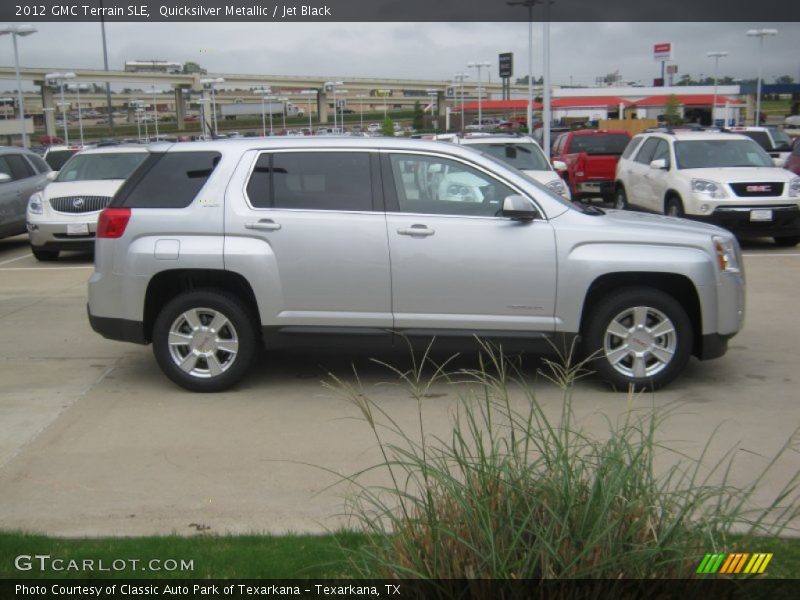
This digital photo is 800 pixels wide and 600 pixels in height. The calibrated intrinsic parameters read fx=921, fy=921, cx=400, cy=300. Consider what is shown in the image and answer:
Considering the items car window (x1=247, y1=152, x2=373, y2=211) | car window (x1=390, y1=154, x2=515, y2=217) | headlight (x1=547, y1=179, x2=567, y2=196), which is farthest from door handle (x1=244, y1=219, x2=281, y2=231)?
headlight (x1=547, y1=179, x2=567, y2=196)

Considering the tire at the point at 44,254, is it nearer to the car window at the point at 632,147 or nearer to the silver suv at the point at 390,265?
the silver suv at the point at 390,265

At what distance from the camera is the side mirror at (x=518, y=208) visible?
667 cm

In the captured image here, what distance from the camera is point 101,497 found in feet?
16.7

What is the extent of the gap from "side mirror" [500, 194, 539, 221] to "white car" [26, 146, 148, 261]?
8735 mm

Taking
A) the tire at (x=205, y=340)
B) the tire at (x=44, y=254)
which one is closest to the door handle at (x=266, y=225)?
the tire at (x=205, y=340)

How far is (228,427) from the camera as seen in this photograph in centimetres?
631

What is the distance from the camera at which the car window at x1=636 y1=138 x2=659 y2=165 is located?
16.3 metres

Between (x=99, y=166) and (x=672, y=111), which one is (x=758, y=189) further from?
(x=672, y=111)

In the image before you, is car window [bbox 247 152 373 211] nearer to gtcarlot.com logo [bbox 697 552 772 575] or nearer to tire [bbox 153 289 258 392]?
tire [bbox 153 289 258 392]

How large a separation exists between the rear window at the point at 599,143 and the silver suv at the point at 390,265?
16.4m

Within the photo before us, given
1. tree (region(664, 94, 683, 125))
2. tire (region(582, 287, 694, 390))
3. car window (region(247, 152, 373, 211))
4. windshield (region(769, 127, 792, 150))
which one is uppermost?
tree (region(664, 94, 683, 125))

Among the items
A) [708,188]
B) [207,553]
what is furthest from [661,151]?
[207,553]
